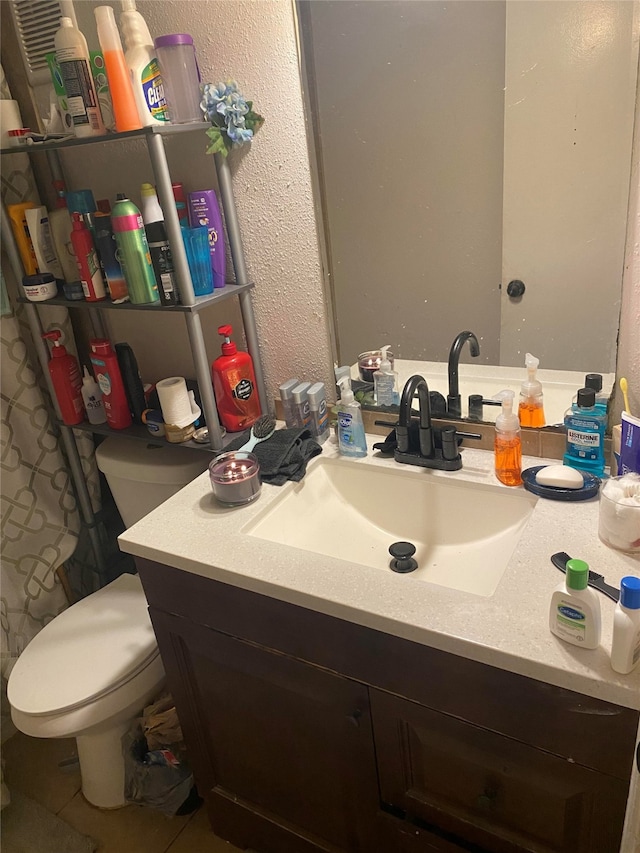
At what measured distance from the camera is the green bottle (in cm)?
128

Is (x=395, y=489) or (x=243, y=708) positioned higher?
(x=395, y=489)

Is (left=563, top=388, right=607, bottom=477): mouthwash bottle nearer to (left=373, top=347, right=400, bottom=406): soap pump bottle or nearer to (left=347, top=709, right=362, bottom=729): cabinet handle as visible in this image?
(left=373, top=347, right=400, bottom=406): soap pump bottle

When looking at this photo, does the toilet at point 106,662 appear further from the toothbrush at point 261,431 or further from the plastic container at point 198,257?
the plastic container at point 198,257

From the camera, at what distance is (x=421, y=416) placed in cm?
122

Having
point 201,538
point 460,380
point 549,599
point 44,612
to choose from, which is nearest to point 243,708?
point 201,538

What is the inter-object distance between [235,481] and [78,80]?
833mm

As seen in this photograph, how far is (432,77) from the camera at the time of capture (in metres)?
1.15

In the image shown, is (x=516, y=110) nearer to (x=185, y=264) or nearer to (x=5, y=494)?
(x=185, y=264)

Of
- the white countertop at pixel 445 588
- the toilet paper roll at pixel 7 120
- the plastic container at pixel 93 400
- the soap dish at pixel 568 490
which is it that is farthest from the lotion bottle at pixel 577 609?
the toilet paper roll at pixel 7 120

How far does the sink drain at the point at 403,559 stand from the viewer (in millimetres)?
1181

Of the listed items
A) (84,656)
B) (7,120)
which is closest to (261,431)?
(84,656)

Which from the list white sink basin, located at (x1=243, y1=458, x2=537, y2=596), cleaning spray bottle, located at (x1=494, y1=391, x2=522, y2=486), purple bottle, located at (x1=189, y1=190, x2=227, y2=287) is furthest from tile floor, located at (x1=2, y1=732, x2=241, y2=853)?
purple bottle, located at (x1=189, y1=190, x2=227, y2=287)

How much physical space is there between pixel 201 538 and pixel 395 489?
404 mm

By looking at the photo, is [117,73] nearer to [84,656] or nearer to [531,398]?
[531,398]
